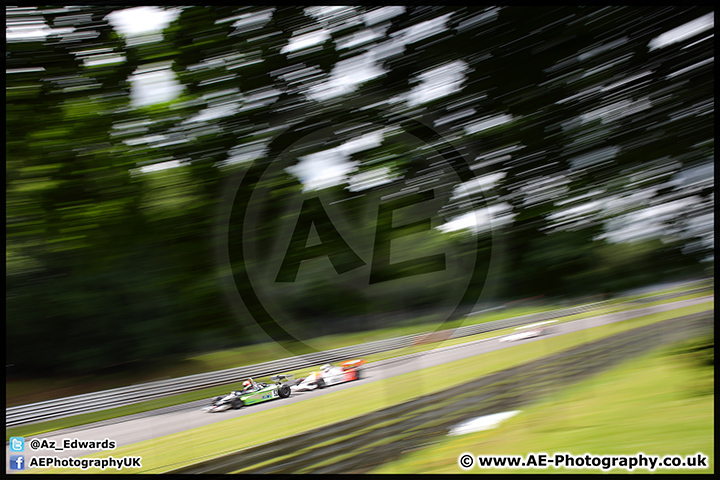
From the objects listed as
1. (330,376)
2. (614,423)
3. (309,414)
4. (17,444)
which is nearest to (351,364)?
(330,376)

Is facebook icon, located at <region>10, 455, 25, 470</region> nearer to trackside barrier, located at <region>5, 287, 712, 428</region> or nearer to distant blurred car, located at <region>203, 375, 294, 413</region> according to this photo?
trackside barrier, located at <region>5, 287, 712, 428</region>

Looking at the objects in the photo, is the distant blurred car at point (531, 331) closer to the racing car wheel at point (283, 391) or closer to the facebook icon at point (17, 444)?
the racing car wheel at point (283, 391)

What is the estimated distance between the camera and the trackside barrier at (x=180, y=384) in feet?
7.74

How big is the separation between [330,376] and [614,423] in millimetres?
1676

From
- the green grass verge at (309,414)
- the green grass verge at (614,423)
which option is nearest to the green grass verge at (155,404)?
the green grass verge at (309,414)

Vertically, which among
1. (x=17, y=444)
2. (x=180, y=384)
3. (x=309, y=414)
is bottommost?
(x=309, y=414)

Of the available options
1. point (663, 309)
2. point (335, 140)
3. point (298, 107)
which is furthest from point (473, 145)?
point (663, 309)

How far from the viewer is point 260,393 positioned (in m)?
2.39

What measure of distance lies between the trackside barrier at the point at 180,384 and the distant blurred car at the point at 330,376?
0.14ft

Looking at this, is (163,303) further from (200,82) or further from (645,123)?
(645,123)

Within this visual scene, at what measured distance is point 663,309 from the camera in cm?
247

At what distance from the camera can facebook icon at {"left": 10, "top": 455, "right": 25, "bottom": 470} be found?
7.96 ft

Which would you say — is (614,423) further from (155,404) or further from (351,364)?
(155,404)

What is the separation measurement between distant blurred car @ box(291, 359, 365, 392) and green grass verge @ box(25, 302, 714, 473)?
2.7 inches
